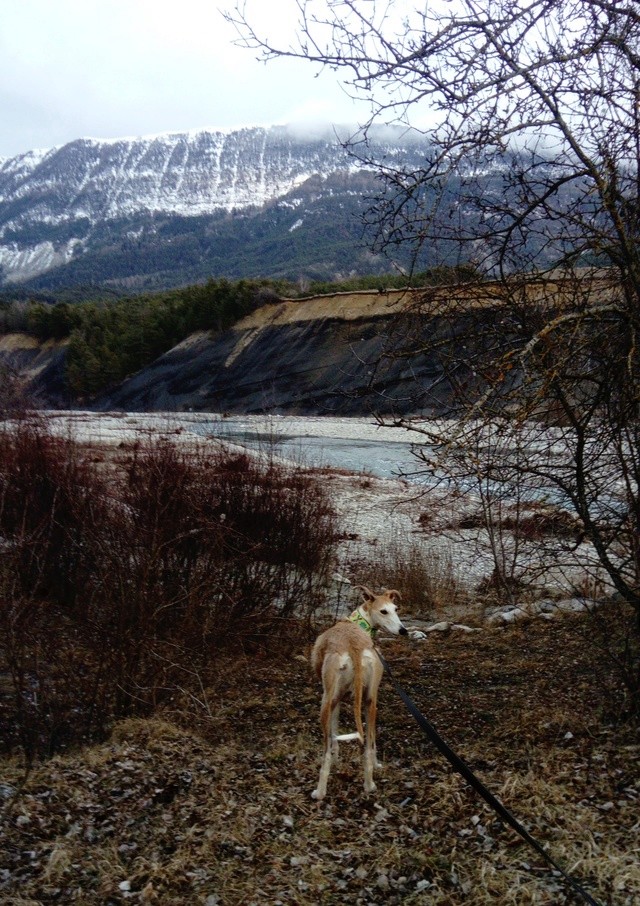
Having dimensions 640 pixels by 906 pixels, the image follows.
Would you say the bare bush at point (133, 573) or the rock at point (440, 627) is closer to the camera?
the bare bush at point (133, 573)

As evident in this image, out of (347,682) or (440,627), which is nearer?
(347,682)

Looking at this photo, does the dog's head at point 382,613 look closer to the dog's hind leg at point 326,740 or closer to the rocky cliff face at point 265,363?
the dog's hind leg at point 326,740

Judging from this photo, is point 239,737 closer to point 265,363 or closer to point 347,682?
point 347,682

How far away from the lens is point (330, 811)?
492 cm

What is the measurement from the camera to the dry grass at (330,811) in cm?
406

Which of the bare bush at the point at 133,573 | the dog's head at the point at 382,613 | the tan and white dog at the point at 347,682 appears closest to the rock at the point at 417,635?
the bare bush at the point at 133,573

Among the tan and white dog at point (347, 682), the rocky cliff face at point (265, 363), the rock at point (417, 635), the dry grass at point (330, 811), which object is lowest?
the rock at point (417, 635)

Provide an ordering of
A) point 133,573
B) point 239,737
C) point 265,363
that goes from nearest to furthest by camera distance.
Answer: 1. point 239,737
2. point 133,573
3. point 265,363

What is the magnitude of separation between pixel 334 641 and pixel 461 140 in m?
3.29

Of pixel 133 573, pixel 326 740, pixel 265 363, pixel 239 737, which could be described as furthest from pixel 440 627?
pixel 265 363

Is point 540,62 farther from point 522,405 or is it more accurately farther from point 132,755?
point 132,755

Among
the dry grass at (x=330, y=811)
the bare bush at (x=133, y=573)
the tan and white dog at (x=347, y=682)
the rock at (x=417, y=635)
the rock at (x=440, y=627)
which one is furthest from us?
the rock at (x=440, y=627)

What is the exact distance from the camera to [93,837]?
4.65 m

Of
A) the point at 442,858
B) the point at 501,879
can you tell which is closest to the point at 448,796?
the point at 442,858
